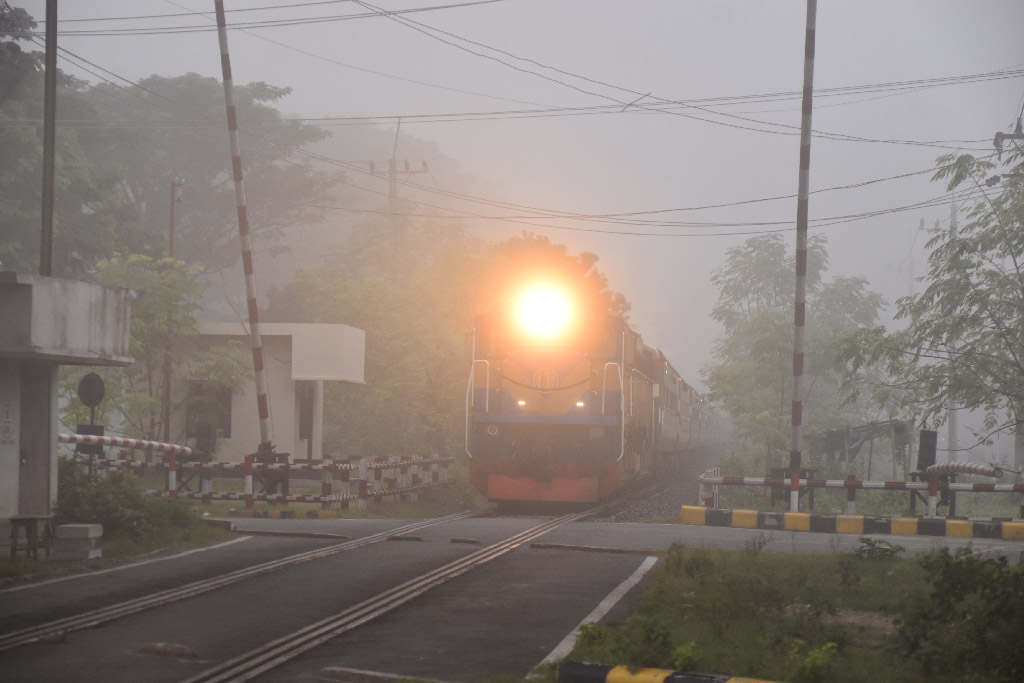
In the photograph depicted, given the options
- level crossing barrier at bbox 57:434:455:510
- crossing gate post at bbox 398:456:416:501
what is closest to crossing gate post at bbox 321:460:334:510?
level crossing barrier at bbox 57:434:455:510

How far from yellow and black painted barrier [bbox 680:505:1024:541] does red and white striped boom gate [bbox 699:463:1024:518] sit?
2.34ft

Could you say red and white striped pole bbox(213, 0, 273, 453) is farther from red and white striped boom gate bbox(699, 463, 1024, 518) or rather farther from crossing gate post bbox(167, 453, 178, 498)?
red and white striped boom gate bbox(699, 463, 1024, 518)

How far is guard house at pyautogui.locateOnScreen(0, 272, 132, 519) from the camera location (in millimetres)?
13664

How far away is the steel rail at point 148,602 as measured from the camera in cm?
902

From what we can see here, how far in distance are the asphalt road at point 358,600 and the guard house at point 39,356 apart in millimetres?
2143

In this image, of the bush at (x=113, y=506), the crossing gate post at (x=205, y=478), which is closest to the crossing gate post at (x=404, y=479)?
the crossing gate post at (x=205, y=478)

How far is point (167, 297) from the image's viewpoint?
33719mm

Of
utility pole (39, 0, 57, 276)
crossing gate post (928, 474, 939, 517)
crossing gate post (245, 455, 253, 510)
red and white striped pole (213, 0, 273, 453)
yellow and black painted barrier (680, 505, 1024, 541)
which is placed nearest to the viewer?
utility pole (39, 0, 57, 276)

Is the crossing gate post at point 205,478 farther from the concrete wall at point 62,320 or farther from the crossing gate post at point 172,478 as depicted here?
the concrete wall at point 62,320

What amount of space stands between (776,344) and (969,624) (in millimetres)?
35158

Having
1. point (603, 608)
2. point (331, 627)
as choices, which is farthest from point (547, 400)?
point (331, 627)

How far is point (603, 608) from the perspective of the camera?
33.6 feet

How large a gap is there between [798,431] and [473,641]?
1578 centimetres

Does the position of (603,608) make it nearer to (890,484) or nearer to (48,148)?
(48,148)
